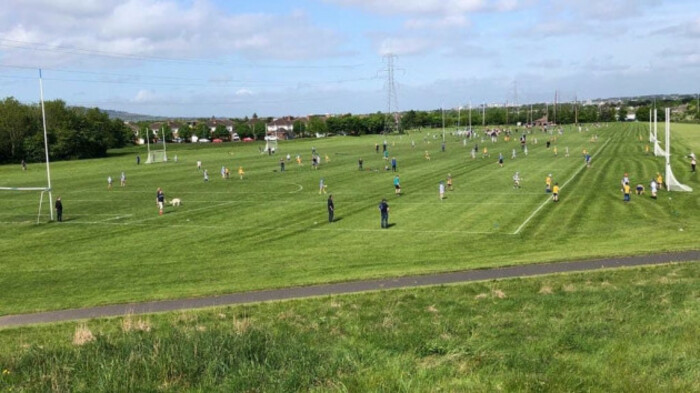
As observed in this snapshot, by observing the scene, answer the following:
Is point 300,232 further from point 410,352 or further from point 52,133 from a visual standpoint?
point 52,133

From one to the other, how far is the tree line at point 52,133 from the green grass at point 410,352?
106993 millimetres

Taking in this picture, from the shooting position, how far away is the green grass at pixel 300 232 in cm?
2189

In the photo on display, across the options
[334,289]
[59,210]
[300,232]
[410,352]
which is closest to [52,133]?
[59,210]

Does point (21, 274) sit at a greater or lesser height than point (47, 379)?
lesser

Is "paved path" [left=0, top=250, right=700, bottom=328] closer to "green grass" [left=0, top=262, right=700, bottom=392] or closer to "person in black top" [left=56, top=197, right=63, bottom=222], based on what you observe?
"green grass" [left=0, top=262, right=700, bottom=392]

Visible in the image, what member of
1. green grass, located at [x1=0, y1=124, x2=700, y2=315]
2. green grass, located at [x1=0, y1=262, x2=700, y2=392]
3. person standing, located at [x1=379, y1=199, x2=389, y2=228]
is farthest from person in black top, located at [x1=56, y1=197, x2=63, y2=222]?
green grass, located at [x1=0, y1=262, x2=700, y2=392]

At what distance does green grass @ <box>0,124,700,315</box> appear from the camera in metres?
21.9

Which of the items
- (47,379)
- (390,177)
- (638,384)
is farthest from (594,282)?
(390,177)

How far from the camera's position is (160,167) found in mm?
83812

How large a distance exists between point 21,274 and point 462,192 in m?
29.8

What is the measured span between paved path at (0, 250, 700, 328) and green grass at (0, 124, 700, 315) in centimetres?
99

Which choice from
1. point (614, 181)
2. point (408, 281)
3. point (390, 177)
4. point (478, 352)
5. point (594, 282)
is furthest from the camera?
point (390, 177)

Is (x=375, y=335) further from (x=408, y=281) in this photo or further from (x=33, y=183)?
(x=33, y=183)

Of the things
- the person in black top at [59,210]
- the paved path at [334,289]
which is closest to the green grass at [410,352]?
the paved path at [334,289]
